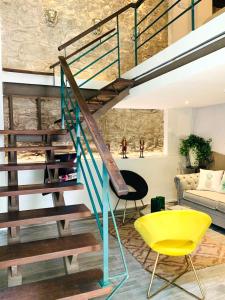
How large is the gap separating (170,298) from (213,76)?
2.39m

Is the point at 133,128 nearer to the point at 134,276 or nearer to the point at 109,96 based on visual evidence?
the point at 109,96

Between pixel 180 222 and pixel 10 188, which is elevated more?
pixel 10 188

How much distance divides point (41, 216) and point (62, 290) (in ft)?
1.97

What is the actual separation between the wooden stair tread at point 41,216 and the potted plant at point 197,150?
12.5ft

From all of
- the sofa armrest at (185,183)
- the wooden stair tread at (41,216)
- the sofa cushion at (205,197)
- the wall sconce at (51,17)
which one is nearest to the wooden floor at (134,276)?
the wooden stair tread at (41,216)

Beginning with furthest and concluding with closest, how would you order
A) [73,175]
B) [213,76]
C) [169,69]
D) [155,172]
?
[155,172] → [73,175] → [169,69] → [213,76]

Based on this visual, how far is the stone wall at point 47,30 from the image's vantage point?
479 centimetres

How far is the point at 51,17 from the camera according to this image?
5.04 meters

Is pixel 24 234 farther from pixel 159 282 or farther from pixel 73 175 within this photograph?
pixel 159 282

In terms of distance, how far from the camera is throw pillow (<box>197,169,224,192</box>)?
4723 mm

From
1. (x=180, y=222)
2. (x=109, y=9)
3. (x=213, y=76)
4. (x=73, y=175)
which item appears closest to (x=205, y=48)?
(x=213, y=76)

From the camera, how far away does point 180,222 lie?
101 inches

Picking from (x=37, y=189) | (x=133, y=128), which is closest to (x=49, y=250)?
(x=37, y=189)

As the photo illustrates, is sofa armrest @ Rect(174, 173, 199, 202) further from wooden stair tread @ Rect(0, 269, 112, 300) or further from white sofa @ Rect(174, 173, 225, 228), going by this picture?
wooden stair tread @ Rect(0, 269, 112, 300)
